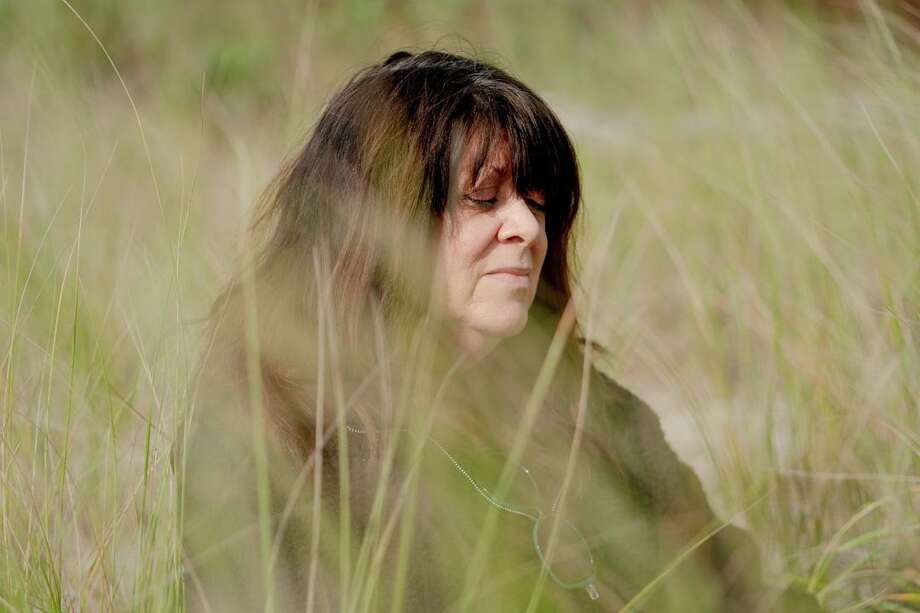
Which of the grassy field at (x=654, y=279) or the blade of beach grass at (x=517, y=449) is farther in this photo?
the grassy field at (x=654, y=279)

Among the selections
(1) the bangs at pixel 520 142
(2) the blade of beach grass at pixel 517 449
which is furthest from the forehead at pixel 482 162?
(2) the blade of beach grass at pixel 517 449

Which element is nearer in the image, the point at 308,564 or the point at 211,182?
the point at 308,564

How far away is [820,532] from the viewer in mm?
1505

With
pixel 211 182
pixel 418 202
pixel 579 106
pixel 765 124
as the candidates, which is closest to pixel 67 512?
pixel 418 202

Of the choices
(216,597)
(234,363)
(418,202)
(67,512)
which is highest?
(418,202)

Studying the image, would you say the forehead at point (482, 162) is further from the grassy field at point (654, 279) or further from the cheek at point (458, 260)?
the grassy field at point (654, 279)

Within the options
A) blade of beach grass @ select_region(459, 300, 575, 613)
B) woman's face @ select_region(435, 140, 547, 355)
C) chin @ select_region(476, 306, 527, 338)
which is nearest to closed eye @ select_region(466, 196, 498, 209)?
woman's face @ select_region(435, 140, 547, 355)

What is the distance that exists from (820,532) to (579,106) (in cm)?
155

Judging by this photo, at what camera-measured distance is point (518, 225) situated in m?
1.19

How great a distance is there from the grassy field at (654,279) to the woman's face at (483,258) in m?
0.13

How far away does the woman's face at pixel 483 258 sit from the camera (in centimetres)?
119

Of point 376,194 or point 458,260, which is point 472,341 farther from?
point 376,194

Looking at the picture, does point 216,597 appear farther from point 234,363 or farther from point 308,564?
point 234,363

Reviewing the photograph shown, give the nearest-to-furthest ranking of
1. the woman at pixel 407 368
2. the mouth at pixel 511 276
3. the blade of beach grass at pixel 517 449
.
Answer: the blade of beach grass at pixel 517 449 < the woman at pixel 407 368 < the mouth at pixel 511 276
